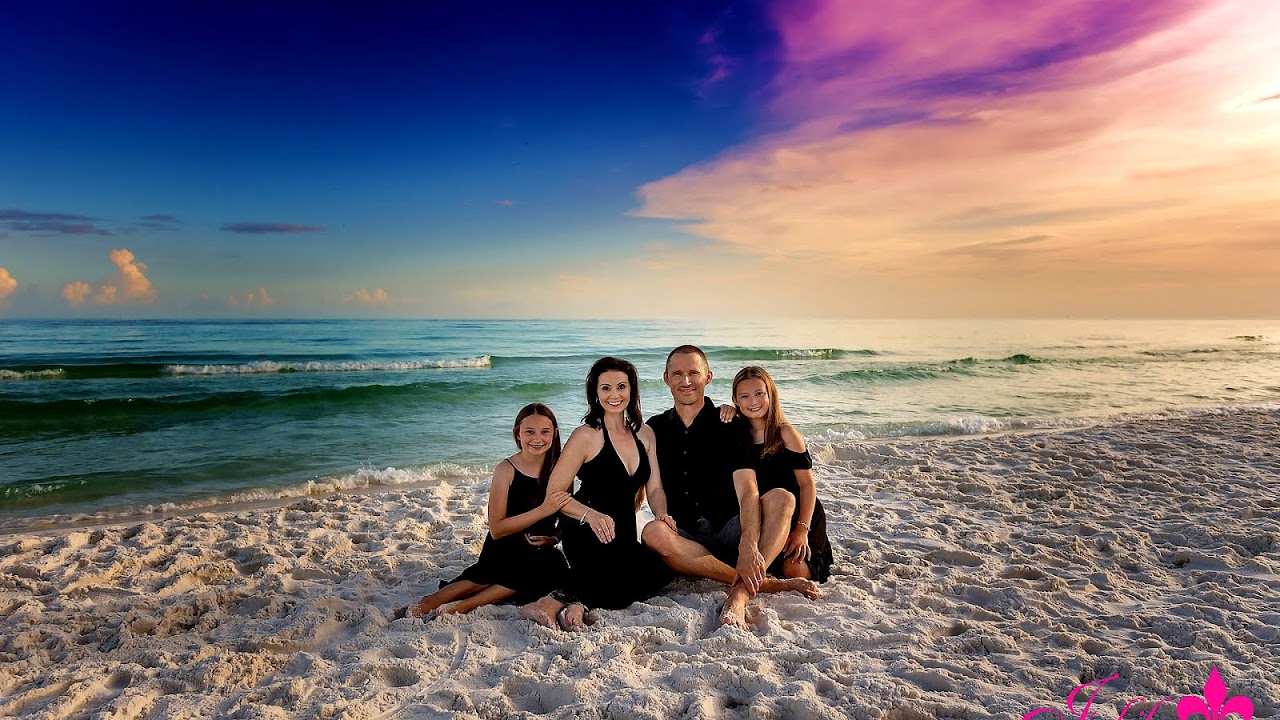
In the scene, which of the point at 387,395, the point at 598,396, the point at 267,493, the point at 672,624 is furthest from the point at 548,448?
the point at 387,395

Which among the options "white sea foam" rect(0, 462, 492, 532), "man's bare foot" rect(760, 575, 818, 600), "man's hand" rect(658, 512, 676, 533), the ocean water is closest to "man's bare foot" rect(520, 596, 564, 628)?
"man's hand" rect(658, 512, 676, 533)

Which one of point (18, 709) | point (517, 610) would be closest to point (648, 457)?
point (517, 610)

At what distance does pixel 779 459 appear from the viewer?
4.17m

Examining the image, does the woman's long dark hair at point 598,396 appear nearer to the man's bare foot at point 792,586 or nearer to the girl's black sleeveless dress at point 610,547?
the girl's black sleeveless dress at point 610,547

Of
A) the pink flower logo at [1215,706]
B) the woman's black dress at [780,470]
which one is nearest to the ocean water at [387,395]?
the woman's black dress at [780,470]

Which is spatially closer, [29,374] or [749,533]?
[749,533]

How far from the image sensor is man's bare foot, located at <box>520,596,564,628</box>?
3730 mm

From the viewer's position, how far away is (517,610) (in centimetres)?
400

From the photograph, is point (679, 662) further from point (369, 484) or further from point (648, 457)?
point (369, 484)

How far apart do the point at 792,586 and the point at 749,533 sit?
55 cm

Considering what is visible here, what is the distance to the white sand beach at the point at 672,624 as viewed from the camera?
2.97m

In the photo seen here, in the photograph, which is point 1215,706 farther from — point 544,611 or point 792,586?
point 544,611

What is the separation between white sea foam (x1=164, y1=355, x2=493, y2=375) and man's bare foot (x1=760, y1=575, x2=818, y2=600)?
64.9ft

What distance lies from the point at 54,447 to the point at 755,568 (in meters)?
11.0
